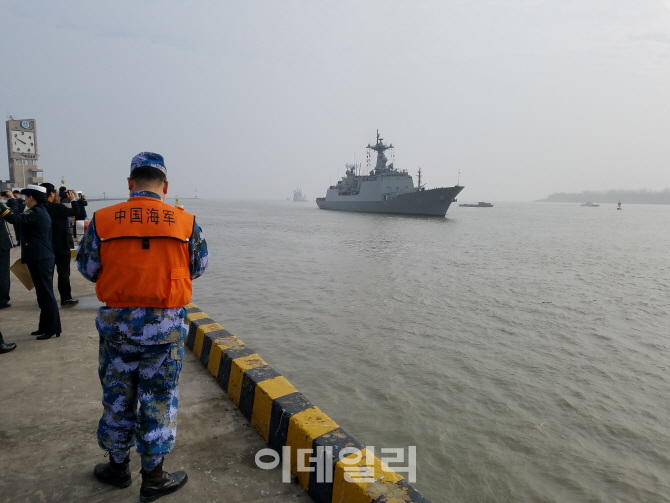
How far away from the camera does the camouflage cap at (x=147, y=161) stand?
1974 millimetres

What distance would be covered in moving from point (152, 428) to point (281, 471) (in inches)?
30.0

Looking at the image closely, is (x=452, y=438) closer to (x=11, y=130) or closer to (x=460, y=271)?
(x=460, y=271)

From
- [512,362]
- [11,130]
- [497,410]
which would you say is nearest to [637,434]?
[497,410]

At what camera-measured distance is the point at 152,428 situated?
1.93 meters

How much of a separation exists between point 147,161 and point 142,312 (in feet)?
2.58

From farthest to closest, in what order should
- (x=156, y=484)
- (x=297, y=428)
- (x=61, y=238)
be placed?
(x=61, y=238)
(x=297, y=428)
(x=156, y=484)

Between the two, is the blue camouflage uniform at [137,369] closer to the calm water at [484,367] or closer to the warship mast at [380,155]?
the calm water at [484,367]

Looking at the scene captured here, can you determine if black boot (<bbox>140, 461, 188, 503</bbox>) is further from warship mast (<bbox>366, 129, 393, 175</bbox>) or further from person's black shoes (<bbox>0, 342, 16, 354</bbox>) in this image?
warship mast (<bbox>366, 129, 393, 175</bbox>)

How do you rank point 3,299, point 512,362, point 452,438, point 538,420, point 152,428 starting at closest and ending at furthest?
point 152,428 → point 452,438 → point 538,420 → point 3,299 → point 512,362

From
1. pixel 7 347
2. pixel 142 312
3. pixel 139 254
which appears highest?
pixel 139 254

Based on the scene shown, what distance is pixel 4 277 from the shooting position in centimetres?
494

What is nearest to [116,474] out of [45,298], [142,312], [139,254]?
[142,312]

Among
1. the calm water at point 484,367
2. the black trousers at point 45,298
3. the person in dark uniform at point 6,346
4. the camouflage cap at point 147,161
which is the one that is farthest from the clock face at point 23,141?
the camouflage cap at point 147,161

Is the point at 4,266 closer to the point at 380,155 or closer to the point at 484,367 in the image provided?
the point at 484,367
